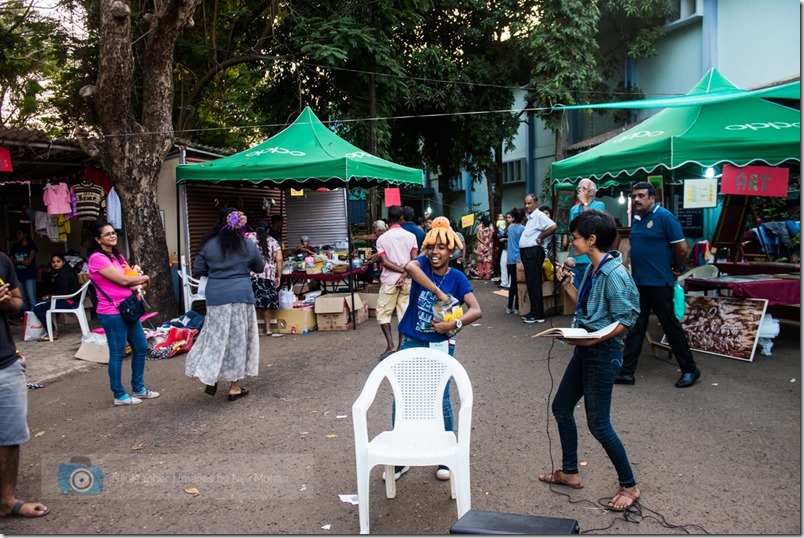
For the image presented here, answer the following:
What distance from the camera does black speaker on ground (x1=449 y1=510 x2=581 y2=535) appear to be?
218cm

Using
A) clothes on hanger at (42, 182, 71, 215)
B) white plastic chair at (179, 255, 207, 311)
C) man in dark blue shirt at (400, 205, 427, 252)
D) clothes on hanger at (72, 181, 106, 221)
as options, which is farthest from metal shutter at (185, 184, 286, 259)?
man in dark blue shirt at (400, 205, 427, 252)

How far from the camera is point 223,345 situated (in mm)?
5359

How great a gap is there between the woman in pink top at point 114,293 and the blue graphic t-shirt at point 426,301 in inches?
116

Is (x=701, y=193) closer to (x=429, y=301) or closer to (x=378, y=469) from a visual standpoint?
(x=429, y=301)

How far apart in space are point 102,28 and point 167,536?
7.64m

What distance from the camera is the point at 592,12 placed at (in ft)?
50.6

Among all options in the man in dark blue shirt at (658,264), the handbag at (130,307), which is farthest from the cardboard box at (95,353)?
the man in dark blue shirt at (658,264)

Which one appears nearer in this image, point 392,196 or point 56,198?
point 56,198

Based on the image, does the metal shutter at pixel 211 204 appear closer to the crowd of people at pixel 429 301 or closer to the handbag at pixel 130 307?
the crowd of people at pixel 429 301

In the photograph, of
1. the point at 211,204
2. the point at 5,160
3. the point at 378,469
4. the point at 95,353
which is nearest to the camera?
the point at 378,469

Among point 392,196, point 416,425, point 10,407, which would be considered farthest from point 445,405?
point 392,196

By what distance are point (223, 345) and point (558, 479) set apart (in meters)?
3.22

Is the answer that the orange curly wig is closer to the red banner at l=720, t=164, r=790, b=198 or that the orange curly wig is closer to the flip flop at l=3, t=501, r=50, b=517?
the flip flop at l=3, t=501, r=50, b=517

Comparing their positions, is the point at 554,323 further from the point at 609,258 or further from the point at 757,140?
the point at 609,258
